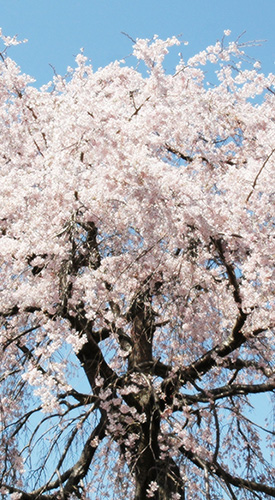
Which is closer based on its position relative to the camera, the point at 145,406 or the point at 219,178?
the point at 145,406

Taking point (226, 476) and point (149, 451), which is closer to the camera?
point (226, 476)

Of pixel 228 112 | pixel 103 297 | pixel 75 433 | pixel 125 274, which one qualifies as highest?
pixel 228 112

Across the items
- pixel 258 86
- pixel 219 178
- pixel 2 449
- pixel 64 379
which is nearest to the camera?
pixel 64 379

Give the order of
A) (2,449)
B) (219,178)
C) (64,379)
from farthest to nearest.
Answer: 1. (219,178)
2. (2,449)
3. (64,379)

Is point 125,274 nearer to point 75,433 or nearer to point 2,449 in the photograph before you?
point 75,433

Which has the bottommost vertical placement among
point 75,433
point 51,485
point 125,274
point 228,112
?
point 51,485

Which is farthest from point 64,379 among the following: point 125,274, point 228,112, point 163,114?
point 228,112

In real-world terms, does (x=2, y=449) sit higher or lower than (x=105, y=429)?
lower

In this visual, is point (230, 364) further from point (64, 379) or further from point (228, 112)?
point (228, 112)

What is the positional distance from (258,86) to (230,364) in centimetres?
373

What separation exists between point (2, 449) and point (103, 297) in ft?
5.62

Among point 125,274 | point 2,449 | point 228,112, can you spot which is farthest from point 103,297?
point 228,112

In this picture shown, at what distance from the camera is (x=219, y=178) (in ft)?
21.0

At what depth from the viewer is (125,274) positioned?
5.80 metres
